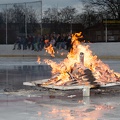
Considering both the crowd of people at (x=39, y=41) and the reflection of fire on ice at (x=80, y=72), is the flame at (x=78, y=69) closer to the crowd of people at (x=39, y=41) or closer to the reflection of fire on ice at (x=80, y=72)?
the reflection of fire on ice at (x=80, y=72)

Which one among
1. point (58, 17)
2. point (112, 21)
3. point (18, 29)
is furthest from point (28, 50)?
point (112, 21)

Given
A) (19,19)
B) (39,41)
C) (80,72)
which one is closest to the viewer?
(80,72)

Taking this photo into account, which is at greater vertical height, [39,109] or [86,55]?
[86,55]

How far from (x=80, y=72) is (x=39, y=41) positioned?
2591 centimetres

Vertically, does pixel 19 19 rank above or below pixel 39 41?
above

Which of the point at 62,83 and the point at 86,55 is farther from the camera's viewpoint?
the point at 86,55

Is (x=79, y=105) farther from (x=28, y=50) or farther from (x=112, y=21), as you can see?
(x=112, y=21)

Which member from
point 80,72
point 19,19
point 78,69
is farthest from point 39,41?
point 80,72

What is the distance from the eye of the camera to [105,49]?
3709 centimetres

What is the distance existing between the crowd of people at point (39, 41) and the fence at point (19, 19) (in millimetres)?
682

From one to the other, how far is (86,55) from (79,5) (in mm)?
→ 31959

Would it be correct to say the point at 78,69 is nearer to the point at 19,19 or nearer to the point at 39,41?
the point at 39,41

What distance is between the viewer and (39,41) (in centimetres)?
3822

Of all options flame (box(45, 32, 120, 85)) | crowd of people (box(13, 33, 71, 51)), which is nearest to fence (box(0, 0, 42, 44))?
crowd of people (box(13, 33, 71, 51))
